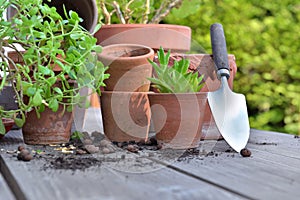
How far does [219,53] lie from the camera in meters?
1.24

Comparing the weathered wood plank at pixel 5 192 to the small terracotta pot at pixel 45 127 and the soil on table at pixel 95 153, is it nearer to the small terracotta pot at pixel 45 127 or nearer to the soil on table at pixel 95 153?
the soil on table at pixel 95 153

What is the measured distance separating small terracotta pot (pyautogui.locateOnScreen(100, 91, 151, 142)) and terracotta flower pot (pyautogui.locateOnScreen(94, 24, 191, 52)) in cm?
28

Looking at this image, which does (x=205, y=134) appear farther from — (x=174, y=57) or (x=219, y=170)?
(x=219, y=170)

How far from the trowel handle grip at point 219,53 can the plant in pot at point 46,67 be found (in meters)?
0.35

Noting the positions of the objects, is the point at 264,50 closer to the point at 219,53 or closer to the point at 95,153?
the point at 219,53

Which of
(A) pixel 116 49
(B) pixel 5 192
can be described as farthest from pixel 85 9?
(B) pixel 5 192

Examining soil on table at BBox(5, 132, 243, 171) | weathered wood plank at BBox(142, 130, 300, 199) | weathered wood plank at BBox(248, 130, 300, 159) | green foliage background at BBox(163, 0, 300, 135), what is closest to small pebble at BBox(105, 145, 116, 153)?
soil on table at BBox(5, 132, 243, 171)

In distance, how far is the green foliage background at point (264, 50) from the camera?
8.60ft

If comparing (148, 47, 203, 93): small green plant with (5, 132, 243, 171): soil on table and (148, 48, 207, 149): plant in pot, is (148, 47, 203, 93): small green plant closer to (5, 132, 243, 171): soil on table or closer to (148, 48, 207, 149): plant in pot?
(148, 48, 207, 149): plant in pot

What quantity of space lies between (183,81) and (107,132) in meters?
0.27

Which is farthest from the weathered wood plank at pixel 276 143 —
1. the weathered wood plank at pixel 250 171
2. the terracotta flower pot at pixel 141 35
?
the terracotta flower pot at pixel 141 35

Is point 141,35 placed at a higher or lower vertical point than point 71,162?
higher

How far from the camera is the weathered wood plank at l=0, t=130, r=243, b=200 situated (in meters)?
0.62

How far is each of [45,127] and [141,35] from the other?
1.49 ft
